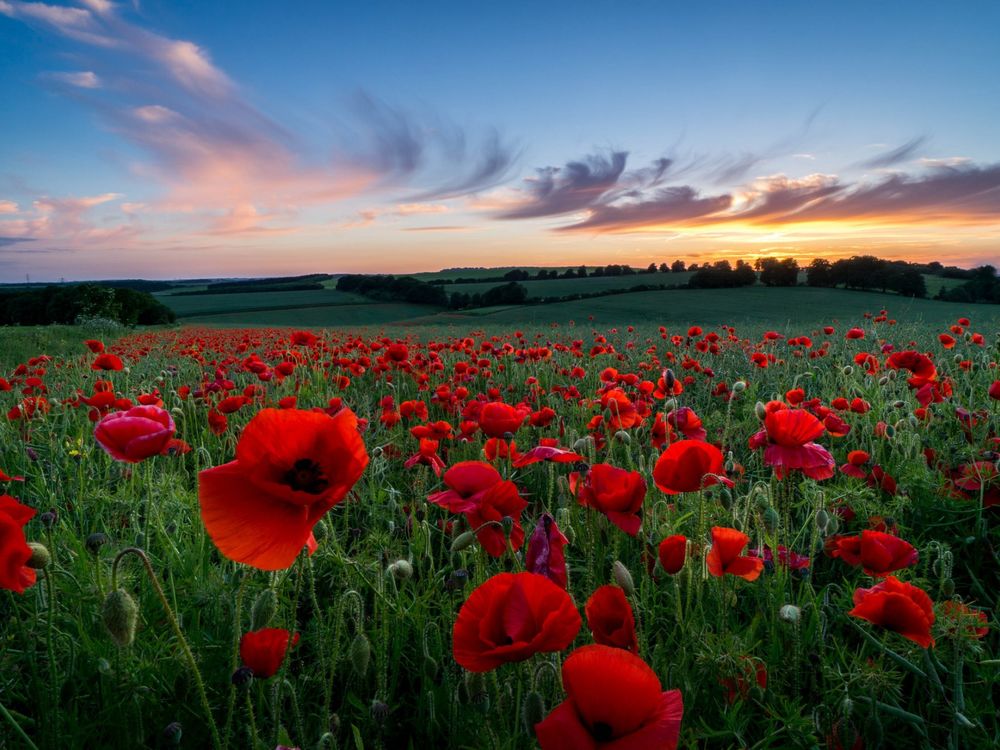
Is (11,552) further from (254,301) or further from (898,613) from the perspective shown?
(254,301)

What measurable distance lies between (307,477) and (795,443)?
5.25 feet

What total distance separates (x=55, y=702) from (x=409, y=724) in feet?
3.00

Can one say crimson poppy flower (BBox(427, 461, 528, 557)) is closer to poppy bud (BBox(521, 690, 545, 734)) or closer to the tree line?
poppy bud (BBox(521, 690, 545, 734))

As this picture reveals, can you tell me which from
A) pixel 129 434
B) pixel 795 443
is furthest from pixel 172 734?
pixel 795 443

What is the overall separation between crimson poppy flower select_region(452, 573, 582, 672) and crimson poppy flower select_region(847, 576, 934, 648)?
2.56ft

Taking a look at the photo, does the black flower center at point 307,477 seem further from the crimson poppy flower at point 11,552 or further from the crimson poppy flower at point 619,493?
the crimson poppy flower at point 619,493

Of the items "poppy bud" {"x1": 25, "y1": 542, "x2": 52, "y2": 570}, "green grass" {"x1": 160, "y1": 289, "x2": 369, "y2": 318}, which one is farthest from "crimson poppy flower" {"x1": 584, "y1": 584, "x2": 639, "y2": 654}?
"green grass" {"x1": 160, "y1": 289, "x2": 369, "y2": 318}

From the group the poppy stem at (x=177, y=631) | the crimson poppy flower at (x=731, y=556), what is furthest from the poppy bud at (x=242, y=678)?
the crimson poppy flower at (x=731, y=556)

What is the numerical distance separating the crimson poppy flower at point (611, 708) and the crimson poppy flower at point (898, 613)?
0.71 meters

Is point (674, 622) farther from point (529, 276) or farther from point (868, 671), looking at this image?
point (529, 276)

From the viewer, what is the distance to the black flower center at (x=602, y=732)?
0.90m

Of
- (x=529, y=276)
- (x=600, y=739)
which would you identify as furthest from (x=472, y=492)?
Answer: (x=529, y=276)

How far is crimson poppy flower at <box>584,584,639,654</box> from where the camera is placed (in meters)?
1.20

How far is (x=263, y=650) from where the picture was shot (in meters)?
1.40
